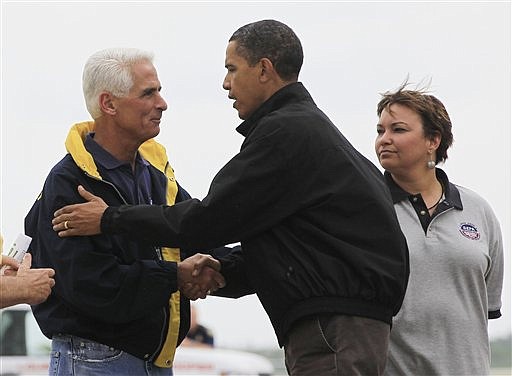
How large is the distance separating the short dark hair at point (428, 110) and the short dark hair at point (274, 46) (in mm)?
885

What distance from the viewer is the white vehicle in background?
16.1m

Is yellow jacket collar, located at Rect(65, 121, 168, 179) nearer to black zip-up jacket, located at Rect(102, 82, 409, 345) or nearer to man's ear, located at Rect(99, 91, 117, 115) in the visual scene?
man's ear, located at Rect(99, 91, 117, 115)

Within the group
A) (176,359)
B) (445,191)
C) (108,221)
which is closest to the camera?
(108,221)

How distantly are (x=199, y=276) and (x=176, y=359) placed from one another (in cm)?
1034

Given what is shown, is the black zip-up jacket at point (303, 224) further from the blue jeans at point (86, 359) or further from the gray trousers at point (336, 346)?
the blue jeans at point (86, 359)

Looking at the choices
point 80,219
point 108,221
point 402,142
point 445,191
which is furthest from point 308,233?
point 445,191

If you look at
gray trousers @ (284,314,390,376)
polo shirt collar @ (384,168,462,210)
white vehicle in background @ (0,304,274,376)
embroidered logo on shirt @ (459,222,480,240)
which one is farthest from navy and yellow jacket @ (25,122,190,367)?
white vehicle in background @ (0,304,274,376)

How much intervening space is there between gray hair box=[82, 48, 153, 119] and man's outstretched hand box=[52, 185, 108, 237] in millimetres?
626

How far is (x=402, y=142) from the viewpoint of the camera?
6.24 metres

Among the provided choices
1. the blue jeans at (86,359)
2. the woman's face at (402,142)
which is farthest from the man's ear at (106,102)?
the woman's face at (402,142)

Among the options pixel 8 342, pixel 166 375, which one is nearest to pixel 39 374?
pixel 8 342

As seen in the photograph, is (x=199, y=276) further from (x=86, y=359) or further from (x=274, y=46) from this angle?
(x=274, y=46)

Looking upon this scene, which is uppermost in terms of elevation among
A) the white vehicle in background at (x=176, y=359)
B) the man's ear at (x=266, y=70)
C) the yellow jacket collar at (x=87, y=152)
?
the man's ear at (x=266, y=70)

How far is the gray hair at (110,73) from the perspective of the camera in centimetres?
600
